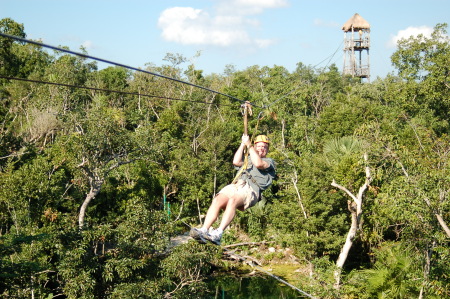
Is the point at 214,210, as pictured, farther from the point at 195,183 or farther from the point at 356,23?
the point at 356,23

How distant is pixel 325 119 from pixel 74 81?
11.6 meters

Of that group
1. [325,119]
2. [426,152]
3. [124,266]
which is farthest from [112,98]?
[426,152]

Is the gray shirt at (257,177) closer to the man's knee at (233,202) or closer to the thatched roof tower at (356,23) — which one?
the man's knee at (233,202)

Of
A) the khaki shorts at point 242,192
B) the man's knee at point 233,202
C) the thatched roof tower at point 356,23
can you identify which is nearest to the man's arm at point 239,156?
the khaki shorts at point 242,192

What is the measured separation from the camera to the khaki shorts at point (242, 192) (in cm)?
470

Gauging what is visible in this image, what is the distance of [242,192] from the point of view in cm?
474

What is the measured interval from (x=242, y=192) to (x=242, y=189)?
0.12 feet

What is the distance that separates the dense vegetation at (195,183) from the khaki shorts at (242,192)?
120 cm

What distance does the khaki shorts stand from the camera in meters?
4.70

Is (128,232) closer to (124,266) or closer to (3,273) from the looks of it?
(124,266)

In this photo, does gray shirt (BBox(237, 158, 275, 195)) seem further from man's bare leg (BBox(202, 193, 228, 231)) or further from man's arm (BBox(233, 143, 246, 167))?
man's bare leg (BBox(202, 193, 228, 231))

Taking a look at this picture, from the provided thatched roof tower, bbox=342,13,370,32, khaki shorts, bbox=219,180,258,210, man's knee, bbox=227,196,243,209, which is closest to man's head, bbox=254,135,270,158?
khaki shorts, bbox=219,180,258,210

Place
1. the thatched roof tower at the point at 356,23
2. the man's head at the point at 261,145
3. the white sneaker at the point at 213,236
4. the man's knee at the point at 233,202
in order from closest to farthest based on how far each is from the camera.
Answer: the white sneaker at the point at 213,236, the man's knee at the point at 233,202, the man's head at the point at 261,145, the thatched roof tower at the point at 356,23

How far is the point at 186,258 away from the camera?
38.0ft
